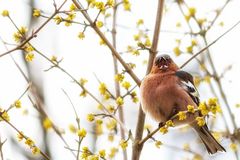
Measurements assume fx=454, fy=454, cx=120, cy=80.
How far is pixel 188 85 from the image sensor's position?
5.10 metres

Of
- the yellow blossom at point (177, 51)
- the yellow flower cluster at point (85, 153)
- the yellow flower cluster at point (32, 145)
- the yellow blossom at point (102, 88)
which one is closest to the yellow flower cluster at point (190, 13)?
the yellow blossom at point (177, 51)

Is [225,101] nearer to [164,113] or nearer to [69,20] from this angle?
[164,113]

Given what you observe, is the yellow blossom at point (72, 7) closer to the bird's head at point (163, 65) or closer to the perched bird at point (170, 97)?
the perched bird at point (170, 97)

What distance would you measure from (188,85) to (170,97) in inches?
13.8

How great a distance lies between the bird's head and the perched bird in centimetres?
12

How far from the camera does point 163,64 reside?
17.9ft

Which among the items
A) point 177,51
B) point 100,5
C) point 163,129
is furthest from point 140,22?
point 163,129

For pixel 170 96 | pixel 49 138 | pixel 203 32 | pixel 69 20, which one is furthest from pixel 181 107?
pixel 49 138

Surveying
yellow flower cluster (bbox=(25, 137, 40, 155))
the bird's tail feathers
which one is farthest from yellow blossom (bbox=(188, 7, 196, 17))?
yellow flower cluster (bbox=(25, 137, 40, 155))

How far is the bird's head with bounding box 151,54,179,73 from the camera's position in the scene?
17.7 ft

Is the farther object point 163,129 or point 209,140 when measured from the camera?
point 209,140

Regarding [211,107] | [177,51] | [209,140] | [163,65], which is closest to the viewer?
[211,107]

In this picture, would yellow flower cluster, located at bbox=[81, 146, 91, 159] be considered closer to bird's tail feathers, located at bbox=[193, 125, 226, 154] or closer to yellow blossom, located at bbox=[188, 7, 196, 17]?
bird's tail feathers, located at bbox=[193, 125, 226, 154]

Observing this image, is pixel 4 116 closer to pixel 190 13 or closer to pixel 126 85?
pixel 126 85
